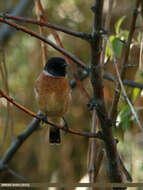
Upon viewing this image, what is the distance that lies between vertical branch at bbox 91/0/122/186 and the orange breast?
127 centimetres

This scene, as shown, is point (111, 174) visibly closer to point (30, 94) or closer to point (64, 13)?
point (30, 94)

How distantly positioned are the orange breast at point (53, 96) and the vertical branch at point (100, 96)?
1274 millimetres

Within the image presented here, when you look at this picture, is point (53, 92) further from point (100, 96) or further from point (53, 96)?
point (100, 96)

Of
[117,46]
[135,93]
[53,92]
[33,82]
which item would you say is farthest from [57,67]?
[33,82]

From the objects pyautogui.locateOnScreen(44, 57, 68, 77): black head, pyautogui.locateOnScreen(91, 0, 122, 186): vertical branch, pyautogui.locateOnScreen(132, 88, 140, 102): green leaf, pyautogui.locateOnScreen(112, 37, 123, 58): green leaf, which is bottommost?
pyautogui.locateOnScreen(91, 0, 122, 186): vertical branch

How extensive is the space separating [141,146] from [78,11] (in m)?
2.48

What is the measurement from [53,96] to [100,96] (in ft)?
5.43

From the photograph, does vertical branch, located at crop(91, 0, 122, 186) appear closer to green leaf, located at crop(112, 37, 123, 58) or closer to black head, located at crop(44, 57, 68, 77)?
green leaf, located at crop(112, 37, 123, 58)

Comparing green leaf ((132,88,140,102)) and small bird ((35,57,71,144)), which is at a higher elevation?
small bird ((35,57,71,144))

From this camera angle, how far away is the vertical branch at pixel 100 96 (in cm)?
185

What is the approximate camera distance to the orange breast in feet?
12.1

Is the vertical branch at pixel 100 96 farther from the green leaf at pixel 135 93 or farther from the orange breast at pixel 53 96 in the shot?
the orange breast at pixel 53 96

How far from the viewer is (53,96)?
369cm

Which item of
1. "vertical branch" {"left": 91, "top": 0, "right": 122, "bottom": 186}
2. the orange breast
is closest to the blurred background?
the orange breast
